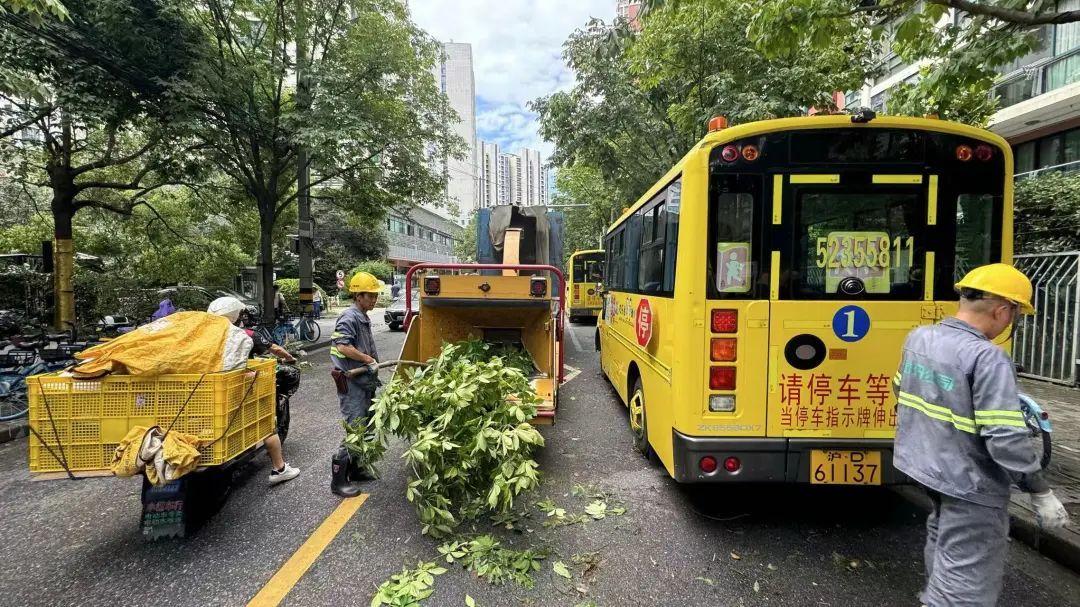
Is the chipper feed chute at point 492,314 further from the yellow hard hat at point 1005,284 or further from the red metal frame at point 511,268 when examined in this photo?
the yellow hard hat at point 1005,284

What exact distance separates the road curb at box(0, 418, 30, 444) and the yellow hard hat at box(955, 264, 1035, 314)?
27.3ft

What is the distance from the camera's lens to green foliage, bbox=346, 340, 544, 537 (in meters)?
3.21

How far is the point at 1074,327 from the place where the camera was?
6.61m

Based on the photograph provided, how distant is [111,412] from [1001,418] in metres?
4.51

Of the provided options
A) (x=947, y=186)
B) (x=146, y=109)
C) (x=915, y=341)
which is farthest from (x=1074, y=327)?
(x=146, y=109)

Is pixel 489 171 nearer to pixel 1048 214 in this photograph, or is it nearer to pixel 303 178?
pixel 303 178

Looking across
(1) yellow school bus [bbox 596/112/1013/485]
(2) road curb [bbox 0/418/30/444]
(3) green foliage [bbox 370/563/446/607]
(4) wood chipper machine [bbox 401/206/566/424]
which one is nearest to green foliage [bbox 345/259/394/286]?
(2) road curb [bbox 0/418/30/444]

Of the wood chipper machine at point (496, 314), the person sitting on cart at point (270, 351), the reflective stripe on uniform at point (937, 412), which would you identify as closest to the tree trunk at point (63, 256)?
the wood chipper machine at point (496, 314)

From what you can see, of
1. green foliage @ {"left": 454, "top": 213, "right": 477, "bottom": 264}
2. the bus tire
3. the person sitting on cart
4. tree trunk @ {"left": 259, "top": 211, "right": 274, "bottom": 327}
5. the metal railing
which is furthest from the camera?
green foliage @ {"left": 454, "top": 213, "right": 477, "bottom": 264}

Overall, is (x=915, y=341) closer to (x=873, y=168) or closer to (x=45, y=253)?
(x=873, y=168)

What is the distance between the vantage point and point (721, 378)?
3.10 meters

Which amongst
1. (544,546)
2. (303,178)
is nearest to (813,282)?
(544,546)

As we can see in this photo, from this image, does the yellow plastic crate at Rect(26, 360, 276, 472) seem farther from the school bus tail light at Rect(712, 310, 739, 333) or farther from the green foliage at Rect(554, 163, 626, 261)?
the green foliage at Rect(554, 163, 626, 261)

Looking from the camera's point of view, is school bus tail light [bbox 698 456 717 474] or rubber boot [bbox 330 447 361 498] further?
rubber boot [bbox 330 447 361 498]
